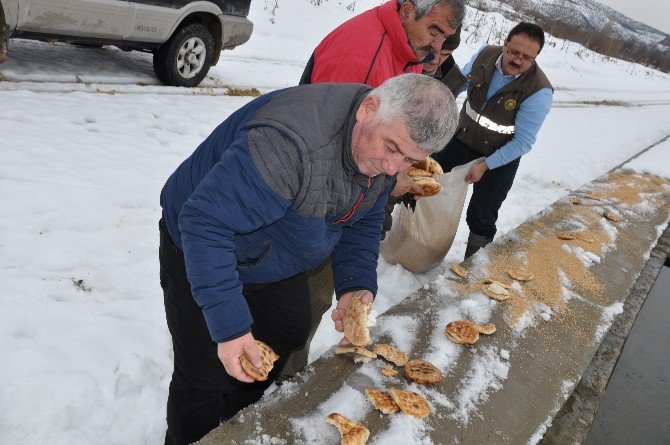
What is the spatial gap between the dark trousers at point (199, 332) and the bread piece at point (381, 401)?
1.23 feet

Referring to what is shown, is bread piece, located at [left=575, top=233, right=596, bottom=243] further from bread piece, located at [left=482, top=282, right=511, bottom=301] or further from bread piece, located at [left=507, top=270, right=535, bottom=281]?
bread piece, located at [left=482, top=282, right=511, bottom=301]

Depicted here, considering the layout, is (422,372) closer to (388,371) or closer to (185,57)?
(388,371)

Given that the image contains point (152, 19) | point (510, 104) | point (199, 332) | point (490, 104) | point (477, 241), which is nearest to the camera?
point (199, 332)

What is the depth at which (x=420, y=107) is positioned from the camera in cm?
140

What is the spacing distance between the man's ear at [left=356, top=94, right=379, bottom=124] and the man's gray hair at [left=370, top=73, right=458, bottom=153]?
0.02m

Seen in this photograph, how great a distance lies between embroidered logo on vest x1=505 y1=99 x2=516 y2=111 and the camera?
3.50 meters

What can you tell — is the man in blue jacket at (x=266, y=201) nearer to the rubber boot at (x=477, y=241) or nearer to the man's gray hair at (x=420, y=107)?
the man's gray hair at (x=420, y=107)

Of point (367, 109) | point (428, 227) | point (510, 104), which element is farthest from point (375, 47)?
point (428, 227)

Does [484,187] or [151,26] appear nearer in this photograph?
[484,187]

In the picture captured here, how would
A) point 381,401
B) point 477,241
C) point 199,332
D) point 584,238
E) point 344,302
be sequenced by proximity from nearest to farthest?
1. point 199,332
2. point 381,401
3. point 344,302
4. point 584,238
5. point 477,241

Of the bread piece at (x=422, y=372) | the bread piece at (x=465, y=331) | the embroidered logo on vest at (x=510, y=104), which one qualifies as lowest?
the bread piece at (x=422, y=372)

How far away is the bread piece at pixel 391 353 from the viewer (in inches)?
86.4

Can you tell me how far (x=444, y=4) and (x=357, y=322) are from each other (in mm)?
1507

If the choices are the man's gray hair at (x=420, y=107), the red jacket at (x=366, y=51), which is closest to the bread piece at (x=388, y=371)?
the man's gray hair at (x=420, y=107)
